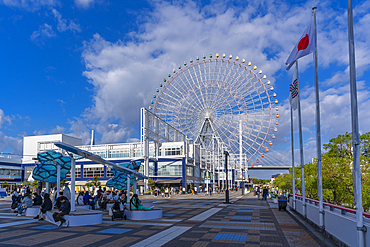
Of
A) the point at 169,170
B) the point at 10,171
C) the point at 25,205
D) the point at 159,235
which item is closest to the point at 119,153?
the point at 169,170

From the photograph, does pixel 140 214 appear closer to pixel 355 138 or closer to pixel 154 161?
pixel 355 138

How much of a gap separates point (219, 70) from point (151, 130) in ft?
61.5

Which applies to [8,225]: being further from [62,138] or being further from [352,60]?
[62,138]

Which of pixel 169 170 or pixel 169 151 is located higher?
pixel 169 151

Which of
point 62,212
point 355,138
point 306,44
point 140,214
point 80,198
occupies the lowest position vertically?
point 80,198

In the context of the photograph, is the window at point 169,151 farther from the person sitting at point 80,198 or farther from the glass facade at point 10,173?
the person sitting at point 80,198

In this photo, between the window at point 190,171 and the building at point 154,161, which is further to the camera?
the window at point 190,171

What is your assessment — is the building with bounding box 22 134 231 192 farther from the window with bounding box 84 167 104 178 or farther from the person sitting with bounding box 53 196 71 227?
the person sitting with bounding box 53 196 71 227

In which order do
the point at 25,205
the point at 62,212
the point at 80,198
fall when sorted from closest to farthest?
the point at 62,212
the point at 25,205
the point at 80,198

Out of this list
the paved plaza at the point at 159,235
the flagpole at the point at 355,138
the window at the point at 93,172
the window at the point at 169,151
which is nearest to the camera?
the flagpole at the point at 355,138

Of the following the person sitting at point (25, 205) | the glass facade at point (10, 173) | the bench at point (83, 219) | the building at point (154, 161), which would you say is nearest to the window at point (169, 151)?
the building at point (154, 161)

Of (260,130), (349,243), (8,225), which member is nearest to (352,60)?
(349,243)

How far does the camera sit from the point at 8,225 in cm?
1488

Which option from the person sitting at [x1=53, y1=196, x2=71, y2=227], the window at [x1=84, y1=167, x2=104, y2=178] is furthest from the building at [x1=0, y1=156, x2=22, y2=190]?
the person sitting at [x1=53, y1=196, x2=71, y2=227]
